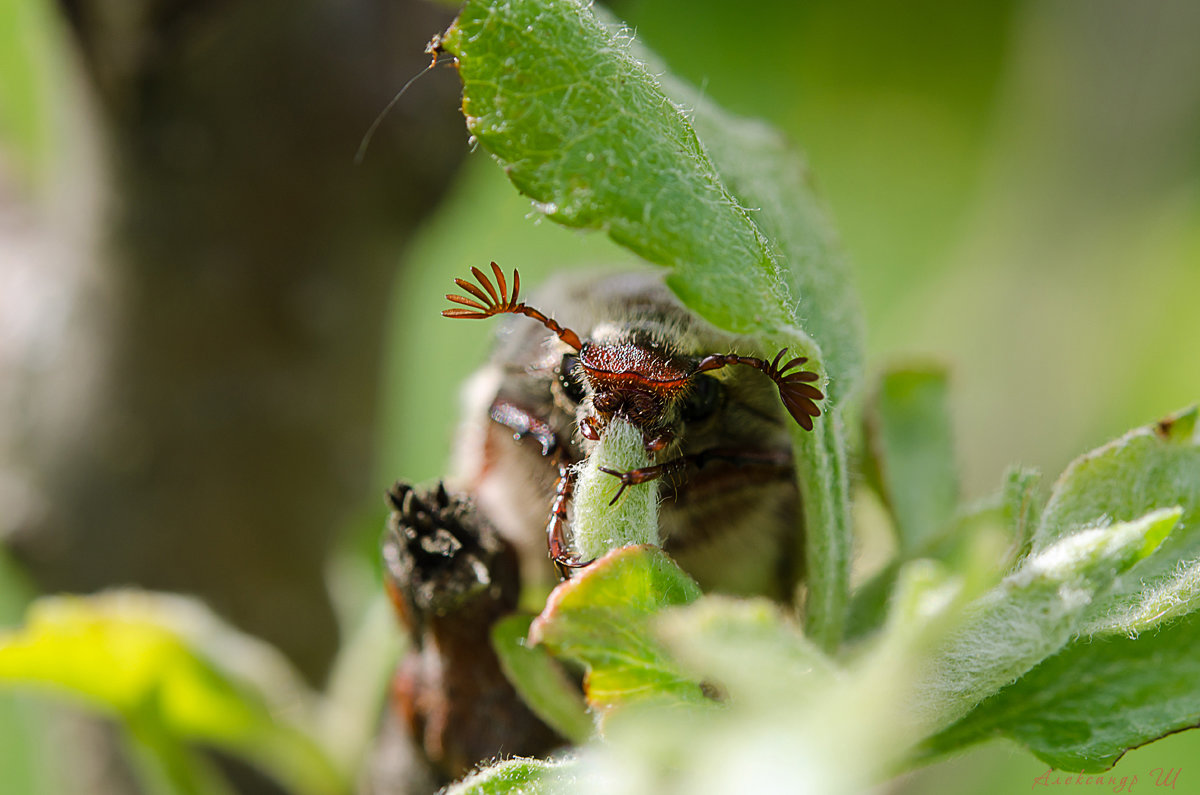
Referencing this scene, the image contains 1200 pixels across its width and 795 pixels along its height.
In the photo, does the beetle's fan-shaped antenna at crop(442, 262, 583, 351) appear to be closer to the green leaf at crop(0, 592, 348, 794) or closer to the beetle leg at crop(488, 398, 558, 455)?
the beetle leg at crop(488, 398, 558, 455)

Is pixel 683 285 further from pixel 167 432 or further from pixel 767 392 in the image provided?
pixel 167 432

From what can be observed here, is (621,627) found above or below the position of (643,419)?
below

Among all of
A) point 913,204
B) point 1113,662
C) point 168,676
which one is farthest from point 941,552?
point 913,204

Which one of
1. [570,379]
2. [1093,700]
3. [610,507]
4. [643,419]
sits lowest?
[1093,700]

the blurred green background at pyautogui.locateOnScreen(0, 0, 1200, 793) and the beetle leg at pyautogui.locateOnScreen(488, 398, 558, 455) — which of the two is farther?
the blurred green background at pyautogui.locateOnScreen(0, 0, 1200, 793)

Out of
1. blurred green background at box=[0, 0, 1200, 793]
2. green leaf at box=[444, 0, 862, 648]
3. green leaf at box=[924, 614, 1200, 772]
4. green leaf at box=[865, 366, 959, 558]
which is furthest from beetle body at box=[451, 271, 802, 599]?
blurred green background at box=[0, 0, 1200, 793]

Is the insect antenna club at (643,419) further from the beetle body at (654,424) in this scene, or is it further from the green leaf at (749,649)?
the green leaf at (749,649)

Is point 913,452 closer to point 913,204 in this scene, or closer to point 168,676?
point 168,676
